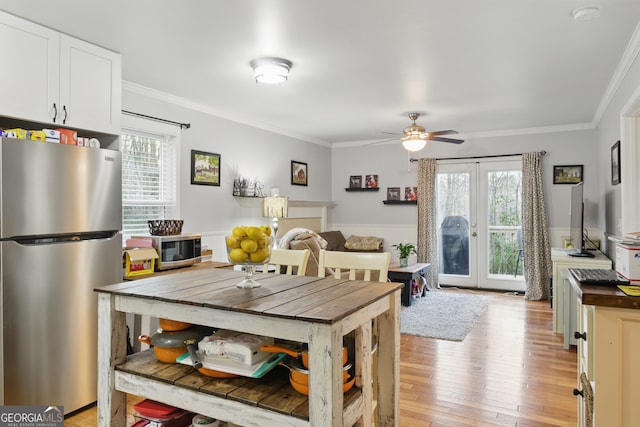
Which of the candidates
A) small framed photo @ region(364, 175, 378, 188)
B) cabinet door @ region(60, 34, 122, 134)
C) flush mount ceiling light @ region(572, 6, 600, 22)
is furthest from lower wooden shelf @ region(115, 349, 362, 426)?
small framed photo @ region(364, 175, 378, 188)

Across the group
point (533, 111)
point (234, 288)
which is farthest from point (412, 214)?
point (234, 288)

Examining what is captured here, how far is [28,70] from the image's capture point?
2.60 metres

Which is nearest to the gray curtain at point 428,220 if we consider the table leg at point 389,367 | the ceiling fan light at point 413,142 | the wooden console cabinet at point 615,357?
the ceiling fan light at point 413,142

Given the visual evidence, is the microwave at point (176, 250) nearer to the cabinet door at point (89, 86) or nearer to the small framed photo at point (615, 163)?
the cabinet door at point (89, 86)

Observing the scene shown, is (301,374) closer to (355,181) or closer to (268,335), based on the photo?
(268,335)

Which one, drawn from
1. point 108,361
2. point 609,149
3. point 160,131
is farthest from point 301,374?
point 609,149

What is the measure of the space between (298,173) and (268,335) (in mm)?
5307

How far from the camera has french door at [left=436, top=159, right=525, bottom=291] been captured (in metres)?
6.42

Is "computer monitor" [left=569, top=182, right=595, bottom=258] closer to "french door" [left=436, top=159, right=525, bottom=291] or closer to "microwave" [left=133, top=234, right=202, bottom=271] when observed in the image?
"french door" [left=436, top=159, right=525, bottom=291]

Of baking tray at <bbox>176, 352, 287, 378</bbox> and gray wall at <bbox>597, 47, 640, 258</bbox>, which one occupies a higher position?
gray wall at <bbox>597, 47, 640, 258</bbox>

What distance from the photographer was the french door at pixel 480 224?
6.42m

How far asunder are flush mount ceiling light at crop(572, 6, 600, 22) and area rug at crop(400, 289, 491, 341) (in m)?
2.86

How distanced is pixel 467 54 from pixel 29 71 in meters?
3.00

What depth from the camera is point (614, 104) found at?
4145 millimetres
